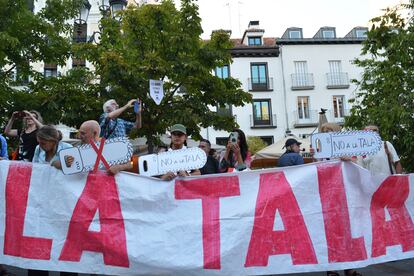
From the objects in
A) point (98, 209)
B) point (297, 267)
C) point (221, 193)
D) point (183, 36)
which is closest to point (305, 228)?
point (297, 267)

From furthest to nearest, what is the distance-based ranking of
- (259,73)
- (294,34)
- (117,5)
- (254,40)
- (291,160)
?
(294,34)
(254,40)
(259,73)
(117,5)
(291,160)

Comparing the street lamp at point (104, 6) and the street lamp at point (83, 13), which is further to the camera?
the street lamp at point (104, 6)

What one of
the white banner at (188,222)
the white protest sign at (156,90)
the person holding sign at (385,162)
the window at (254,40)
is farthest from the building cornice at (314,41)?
the white banner at (188,222)

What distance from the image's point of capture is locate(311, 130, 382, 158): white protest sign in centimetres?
423

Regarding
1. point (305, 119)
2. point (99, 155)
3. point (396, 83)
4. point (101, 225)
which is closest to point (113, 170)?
point (99, 155)

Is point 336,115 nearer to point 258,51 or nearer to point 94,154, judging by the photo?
point 258,51

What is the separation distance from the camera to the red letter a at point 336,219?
4109mm

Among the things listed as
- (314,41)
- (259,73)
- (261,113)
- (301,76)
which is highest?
(314,41)

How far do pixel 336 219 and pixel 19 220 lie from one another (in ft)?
9.83

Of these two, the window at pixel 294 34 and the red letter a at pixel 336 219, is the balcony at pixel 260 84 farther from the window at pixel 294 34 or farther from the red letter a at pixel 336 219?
the red letter a at pixel 336 219

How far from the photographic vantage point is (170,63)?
10.6 m

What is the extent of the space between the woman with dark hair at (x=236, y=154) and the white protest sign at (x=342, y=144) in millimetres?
1540

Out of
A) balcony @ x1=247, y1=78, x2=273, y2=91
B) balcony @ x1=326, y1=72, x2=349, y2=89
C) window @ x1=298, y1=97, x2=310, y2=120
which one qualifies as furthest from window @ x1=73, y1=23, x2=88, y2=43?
balcony @ x1=326, y1=72, x2=349, y2=89

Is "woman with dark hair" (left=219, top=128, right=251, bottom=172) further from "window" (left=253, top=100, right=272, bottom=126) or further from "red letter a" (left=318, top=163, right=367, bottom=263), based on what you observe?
"window" (left=253, top=100, right=272, bottom=126)
